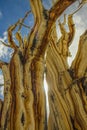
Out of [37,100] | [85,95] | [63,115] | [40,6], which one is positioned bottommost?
[37,100]

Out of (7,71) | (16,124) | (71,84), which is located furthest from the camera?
(71,84)

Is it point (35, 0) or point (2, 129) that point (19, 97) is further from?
point (35, 0)

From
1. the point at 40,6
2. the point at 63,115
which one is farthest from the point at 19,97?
the point at 63,115

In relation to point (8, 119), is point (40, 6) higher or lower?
higher

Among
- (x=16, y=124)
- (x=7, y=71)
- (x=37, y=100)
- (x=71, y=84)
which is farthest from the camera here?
(x=71, y=84)

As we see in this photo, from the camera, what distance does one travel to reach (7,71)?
9.85ft

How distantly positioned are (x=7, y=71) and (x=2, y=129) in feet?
2.37

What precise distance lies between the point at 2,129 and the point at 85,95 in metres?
2.09

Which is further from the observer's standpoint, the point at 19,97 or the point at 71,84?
the point at 71,84

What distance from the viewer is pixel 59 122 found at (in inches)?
163

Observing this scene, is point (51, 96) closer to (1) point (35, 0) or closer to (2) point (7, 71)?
(2) point (7, 71)

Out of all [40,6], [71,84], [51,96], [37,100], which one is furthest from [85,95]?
[40,6]

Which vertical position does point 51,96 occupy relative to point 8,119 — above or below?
above

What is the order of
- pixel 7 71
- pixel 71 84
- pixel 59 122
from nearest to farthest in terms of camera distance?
1. pixel 7 71
2. pixel 59 122
3. pixel 71 84
